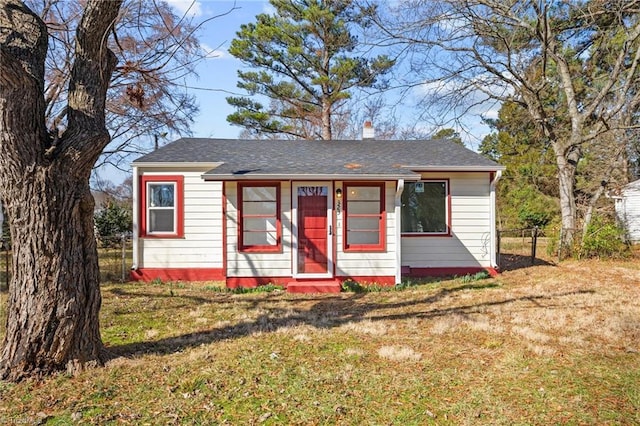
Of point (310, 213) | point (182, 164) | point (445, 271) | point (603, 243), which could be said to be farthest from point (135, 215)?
point (603, 243)

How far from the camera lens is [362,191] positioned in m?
8.97

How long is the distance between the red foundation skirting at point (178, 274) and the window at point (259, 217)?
1.42 m

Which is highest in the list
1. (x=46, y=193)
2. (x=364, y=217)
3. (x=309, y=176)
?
(x=309, y=176)

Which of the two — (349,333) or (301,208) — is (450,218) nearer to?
(301,208)

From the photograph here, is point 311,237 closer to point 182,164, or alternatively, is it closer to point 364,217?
point 364,217

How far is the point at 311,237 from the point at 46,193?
5824 millimetres

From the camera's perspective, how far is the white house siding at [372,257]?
29.0 ft

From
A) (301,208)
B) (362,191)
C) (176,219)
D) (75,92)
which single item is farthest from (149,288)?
(75,92)

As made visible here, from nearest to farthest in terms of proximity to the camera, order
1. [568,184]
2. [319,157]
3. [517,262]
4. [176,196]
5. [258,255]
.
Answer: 1. [258,255]
2. [176,196]
3. [319,157]
4. [517,262]
5. [568,184]

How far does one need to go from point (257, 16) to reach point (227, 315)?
678 inches

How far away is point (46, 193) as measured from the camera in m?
3.52

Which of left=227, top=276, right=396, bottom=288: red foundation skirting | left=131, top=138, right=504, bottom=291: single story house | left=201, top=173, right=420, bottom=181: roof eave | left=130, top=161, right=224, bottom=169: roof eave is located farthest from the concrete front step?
left=130, top=161, right=224, bottom=169: roof eave

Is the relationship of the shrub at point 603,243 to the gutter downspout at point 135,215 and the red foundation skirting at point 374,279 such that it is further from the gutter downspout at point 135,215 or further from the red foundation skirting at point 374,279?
the gutter downspout at point 135,215

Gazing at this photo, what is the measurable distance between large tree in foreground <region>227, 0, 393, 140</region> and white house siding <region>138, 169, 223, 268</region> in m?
10.2
